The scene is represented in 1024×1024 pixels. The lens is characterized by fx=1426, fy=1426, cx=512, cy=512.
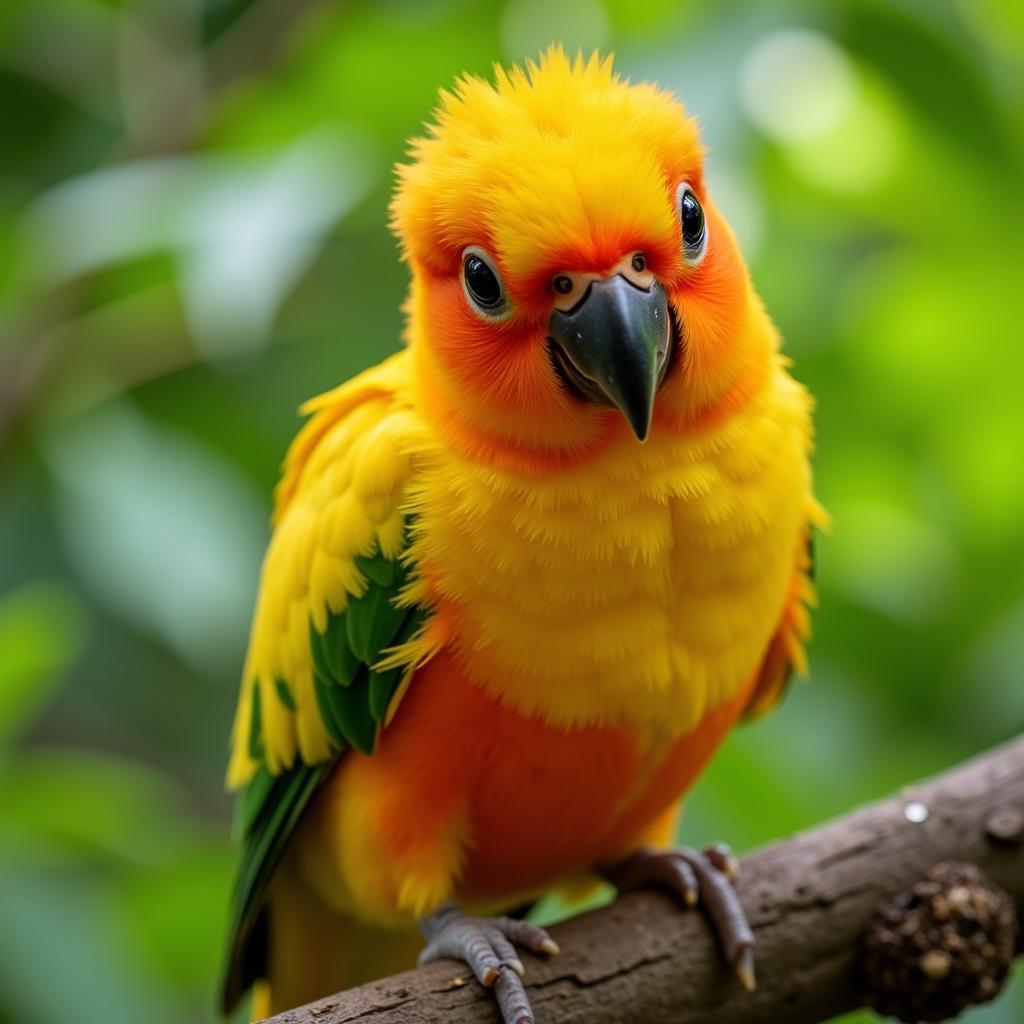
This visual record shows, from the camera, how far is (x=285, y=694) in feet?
7.52

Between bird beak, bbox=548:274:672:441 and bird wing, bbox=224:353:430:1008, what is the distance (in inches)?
13.1

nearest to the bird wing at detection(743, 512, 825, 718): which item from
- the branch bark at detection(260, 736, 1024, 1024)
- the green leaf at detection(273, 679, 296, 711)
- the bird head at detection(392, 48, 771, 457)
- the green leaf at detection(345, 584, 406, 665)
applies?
the branch bark at detection(260, 736, 1024, 1024)

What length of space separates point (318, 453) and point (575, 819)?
72 centimetres

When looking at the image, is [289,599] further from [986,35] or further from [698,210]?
[986,35]

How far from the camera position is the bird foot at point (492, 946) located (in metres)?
1.97

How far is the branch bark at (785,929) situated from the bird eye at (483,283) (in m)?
0.93

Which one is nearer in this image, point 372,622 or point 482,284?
point 482,284

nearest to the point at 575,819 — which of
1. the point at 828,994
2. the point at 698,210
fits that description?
the point at 828,994

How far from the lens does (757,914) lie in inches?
87.7

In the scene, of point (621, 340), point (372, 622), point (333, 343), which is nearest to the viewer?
point (621, 340)

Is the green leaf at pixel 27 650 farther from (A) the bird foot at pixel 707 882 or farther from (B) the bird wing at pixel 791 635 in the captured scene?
(B) the bird wing at pixel 791 635

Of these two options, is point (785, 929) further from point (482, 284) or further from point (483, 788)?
point (482, 284)

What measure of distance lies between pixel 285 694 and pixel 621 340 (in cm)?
87

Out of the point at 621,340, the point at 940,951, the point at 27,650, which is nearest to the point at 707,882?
the point at 940,951
